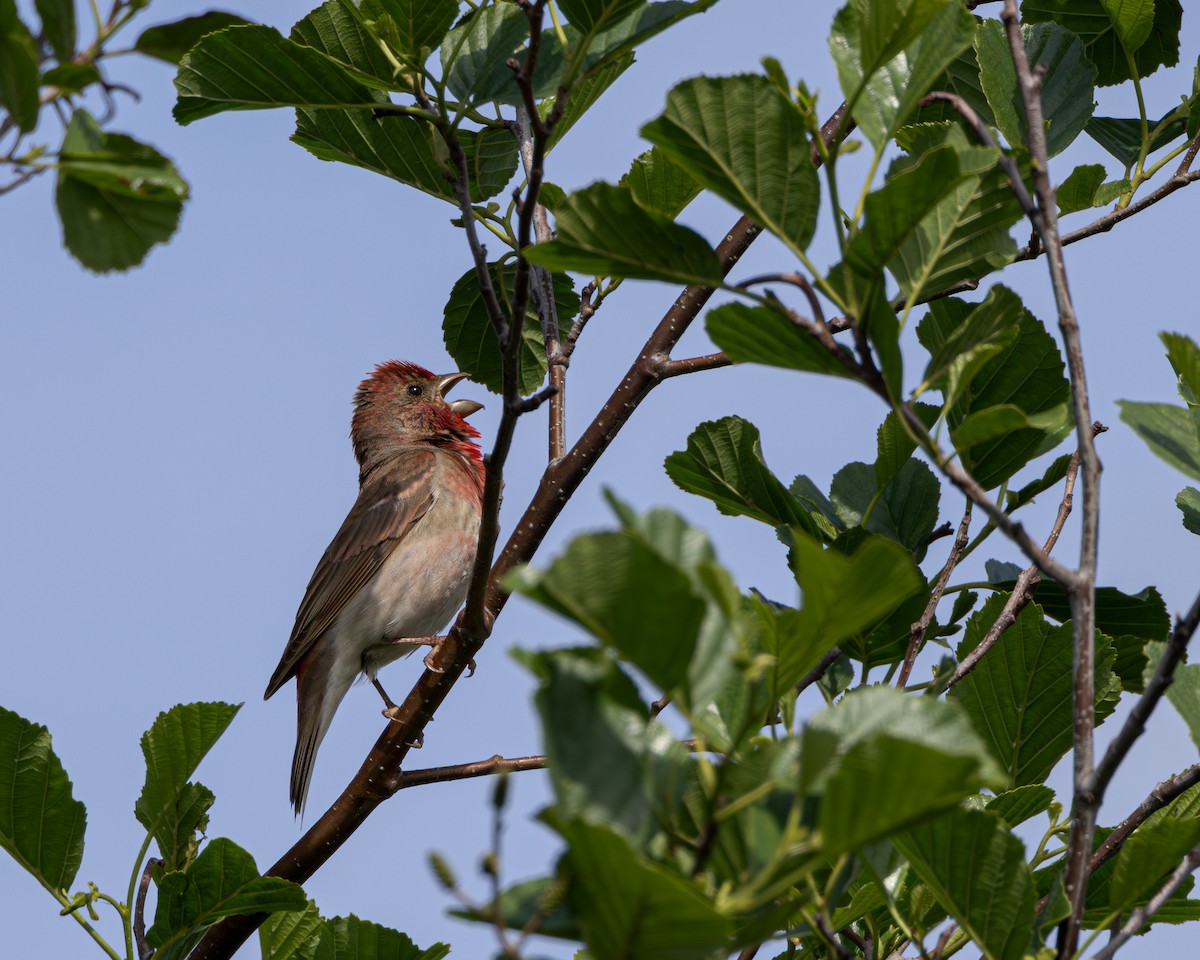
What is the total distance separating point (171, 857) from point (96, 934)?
0.80 ft

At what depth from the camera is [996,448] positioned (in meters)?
2.99

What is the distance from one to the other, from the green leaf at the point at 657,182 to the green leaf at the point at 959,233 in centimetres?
197

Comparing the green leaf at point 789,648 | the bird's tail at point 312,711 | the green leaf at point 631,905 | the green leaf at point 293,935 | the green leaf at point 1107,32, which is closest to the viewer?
the green leaf at point 631,905

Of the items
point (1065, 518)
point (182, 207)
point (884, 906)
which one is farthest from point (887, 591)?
point (1065, 518)

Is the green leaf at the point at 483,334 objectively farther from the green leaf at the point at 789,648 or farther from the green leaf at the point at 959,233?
the green leaf at the point at 789,648

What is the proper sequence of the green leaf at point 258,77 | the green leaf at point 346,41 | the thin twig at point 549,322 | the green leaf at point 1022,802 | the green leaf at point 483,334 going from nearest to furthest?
the green leaf at point 1022,802 < the green leaf at point 258,77 < the green leaf at point 346,41 < the thin twig at point 549,322 < the green leaf at point 483,334

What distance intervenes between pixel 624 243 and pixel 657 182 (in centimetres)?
216

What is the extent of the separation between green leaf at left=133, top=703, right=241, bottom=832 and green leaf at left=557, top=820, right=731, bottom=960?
6.92ft

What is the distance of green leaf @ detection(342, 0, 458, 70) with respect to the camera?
2.78m

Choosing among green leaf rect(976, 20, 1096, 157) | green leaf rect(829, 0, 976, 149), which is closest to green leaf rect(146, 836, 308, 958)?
green leaf rect(829, 0, 976, 149)

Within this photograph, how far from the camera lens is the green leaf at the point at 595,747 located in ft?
4.25

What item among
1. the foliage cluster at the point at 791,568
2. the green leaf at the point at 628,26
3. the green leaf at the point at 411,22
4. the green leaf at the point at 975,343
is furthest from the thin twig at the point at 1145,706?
the green leaf at the point at 411,22

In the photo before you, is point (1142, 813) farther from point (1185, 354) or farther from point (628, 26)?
point (628, 26)

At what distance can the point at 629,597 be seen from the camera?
125 cm
